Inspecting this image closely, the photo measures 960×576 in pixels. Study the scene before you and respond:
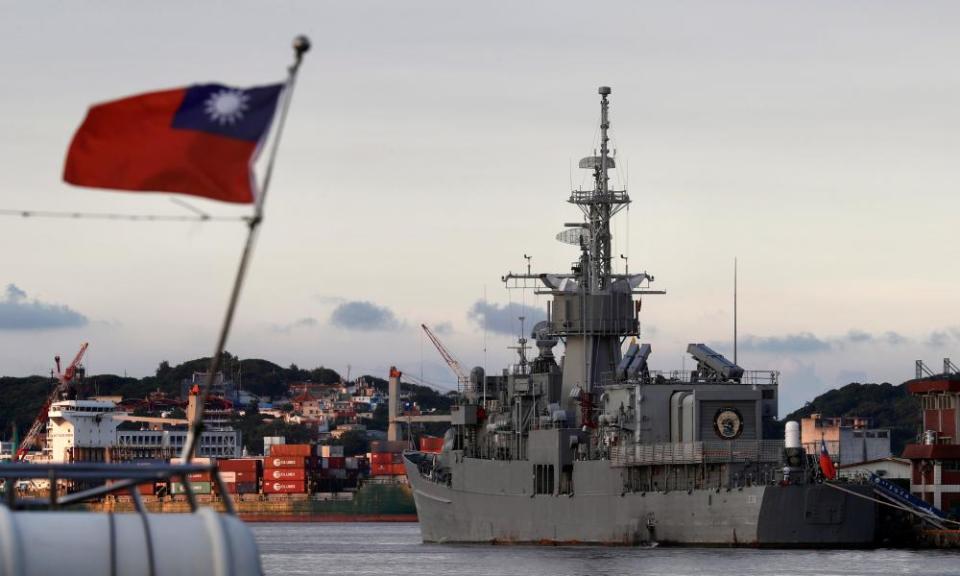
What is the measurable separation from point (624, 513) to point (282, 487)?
121111mm

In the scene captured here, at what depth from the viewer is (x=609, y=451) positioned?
7281 centimetres

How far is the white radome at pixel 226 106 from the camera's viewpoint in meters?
18.1

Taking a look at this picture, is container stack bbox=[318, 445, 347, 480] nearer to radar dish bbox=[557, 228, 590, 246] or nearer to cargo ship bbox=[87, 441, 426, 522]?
cargo ship bbox=[87, 441, 426, 522]

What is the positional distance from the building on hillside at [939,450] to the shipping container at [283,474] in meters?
116

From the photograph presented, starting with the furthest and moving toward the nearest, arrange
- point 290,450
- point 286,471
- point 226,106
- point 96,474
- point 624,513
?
1. point 290,450
2. point 286,471
3. point 624,513
4. point 96,474
5. point 226,106

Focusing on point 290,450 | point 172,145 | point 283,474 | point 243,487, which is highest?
point 290,450

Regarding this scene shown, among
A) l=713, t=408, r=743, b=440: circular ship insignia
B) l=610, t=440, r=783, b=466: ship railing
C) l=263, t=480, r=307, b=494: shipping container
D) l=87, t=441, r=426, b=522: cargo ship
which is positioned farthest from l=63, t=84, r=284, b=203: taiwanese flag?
l=263, t=480, r=307, b=494: shipping container

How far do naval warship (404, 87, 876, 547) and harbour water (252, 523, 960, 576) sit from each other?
4.30 ft

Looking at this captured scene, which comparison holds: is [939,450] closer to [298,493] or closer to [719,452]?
[719,452]

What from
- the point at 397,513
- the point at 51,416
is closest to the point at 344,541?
the point at 397,513

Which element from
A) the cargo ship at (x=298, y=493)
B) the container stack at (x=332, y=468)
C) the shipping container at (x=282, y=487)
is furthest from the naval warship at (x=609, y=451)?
the container stack at (x=332, y=468)

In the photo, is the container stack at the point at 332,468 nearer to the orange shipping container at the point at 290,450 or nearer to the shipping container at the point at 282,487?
the orange shipping container at the point at 290,450

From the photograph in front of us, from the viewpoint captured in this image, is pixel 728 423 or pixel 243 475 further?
pixel 243 475

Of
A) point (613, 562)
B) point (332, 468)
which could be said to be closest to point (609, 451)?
point (613, 562)
